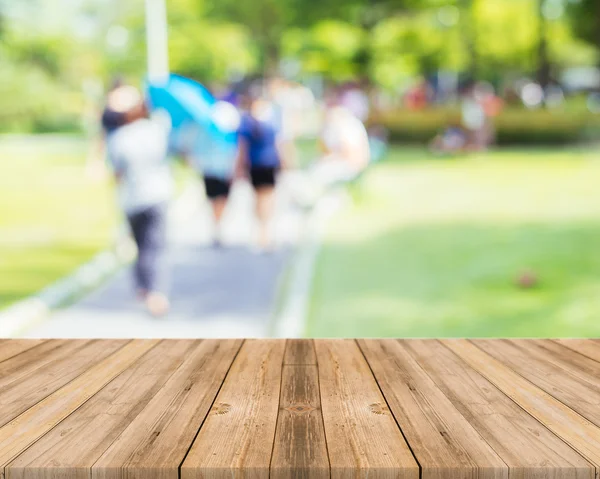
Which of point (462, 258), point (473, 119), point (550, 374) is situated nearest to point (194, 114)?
point (462, 258)

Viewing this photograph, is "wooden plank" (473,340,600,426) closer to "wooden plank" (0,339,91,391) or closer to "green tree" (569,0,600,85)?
"wooden plank" (0,339,91,391)

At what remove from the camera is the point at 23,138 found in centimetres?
2656

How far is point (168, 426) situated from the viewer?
7.04 ft

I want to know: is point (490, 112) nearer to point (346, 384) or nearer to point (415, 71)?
point (415, 71)

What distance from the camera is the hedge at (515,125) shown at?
1916 cm

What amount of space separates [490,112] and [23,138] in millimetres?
14987

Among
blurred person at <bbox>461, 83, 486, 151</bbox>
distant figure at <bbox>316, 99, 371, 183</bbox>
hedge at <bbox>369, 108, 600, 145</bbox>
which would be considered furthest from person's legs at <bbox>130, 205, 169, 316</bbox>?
hedge at <bbox>369, 108, 600, 145</bbox>

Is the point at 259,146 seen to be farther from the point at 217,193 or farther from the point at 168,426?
the point at 168,426

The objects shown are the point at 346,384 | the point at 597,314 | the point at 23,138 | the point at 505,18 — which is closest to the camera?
the point at 346,384

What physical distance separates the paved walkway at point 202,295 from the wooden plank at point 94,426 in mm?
2736

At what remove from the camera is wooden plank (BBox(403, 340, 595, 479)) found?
75.0 inches

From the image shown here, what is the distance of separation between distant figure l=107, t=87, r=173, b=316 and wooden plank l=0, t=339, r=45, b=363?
7.10 ft

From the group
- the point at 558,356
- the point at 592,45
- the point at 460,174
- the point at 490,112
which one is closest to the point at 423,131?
the point at 490,112

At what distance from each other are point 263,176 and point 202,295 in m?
1.39
